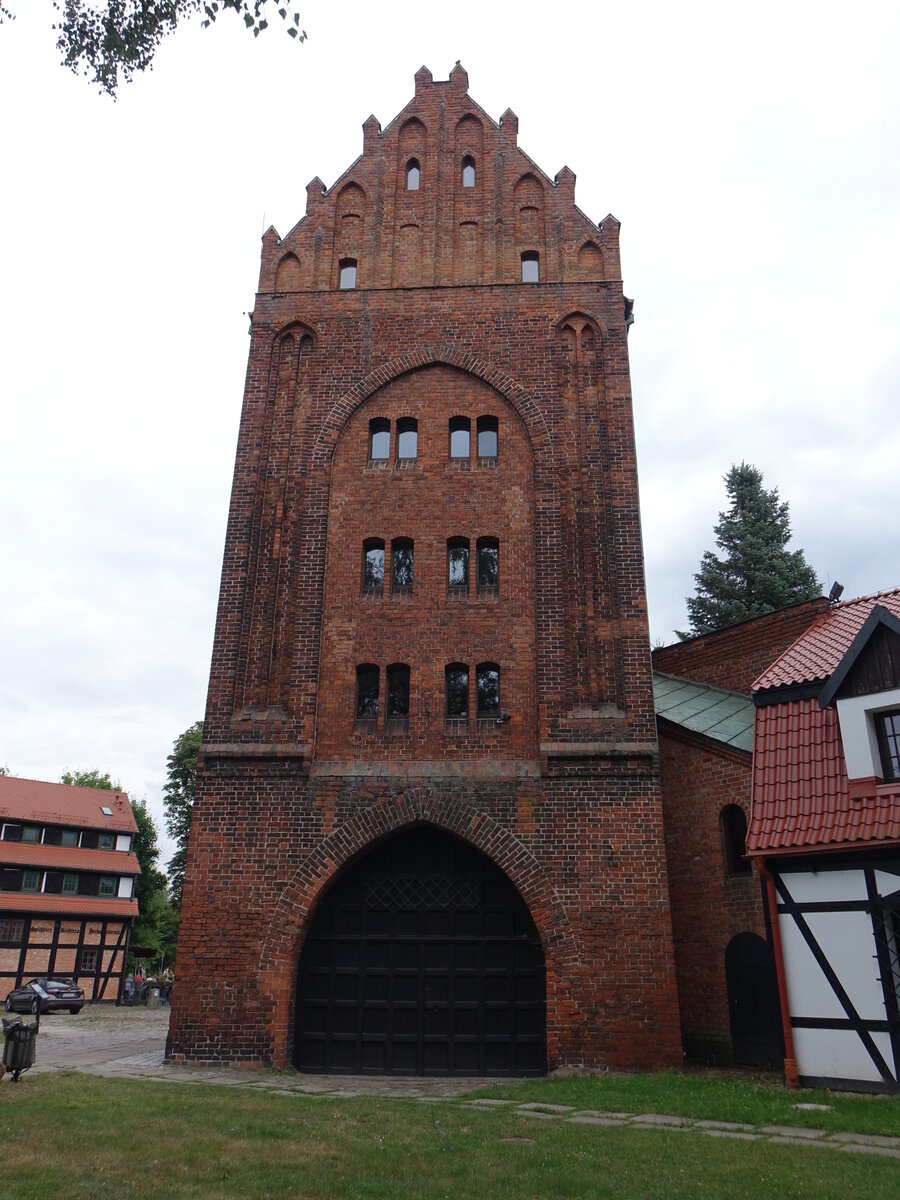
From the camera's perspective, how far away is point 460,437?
16.7m

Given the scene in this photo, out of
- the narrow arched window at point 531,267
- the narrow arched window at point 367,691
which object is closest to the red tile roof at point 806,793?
the narrow arched window at point 367,691

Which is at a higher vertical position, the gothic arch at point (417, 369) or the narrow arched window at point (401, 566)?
the gothic arch at point (417, 369)

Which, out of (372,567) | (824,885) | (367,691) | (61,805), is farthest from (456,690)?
(61,805)

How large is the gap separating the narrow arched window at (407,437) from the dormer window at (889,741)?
8.80 metres

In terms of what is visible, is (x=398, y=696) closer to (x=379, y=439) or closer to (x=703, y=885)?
(x=379, y=439)

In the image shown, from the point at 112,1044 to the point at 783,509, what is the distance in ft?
86.0

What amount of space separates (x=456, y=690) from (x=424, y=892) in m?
3.17

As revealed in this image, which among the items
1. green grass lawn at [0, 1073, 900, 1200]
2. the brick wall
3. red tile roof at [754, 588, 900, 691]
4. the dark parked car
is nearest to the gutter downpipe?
green grass lawn at [0, 1073, 900, 1200]

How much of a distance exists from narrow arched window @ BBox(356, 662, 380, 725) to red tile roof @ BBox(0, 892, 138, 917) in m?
25.0

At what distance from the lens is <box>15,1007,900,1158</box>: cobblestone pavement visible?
27.2ft

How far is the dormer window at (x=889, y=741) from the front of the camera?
1187 centimetres

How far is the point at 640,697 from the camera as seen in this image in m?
14.4

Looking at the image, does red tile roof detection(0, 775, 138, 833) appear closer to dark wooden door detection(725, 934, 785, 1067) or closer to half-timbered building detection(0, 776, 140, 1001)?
half-timbered building detection(0, 776, 140, 1001)

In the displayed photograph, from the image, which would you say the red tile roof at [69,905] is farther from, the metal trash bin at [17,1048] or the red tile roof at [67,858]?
the metal trash bin at [17,1048]
